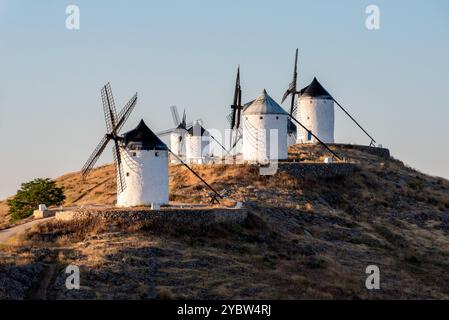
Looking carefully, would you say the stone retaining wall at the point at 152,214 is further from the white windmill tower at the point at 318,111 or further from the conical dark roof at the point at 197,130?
the white windmill tower at the point at 318,111

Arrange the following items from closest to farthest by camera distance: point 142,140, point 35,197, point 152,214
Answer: point 152,214 → point 142,140 → point 35,197

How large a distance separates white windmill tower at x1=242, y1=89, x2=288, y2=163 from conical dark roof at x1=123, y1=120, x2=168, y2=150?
42.2ft

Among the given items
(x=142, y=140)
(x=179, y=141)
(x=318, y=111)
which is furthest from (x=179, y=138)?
(x=142, y=140)

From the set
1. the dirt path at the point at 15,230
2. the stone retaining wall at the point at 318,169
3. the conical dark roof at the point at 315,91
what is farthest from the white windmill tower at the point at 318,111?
the dirt path at the point at 15,230

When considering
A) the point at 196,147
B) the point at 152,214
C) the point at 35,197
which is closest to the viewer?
the point at 152,214

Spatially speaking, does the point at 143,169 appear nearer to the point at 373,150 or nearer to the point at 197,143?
the point at 197,143

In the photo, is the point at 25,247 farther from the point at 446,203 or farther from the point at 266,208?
the point at 446,203

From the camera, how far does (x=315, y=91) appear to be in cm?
6975

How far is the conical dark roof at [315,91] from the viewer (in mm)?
69625

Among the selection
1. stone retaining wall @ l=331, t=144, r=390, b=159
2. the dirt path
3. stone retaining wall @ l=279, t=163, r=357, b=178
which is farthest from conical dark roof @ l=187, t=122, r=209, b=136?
the dirt path

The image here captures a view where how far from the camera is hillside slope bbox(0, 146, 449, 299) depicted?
37344 mm

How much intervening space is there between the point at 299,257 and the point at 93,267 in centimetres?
1028

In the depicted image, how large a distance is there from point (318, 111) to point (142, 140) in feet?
83.4
